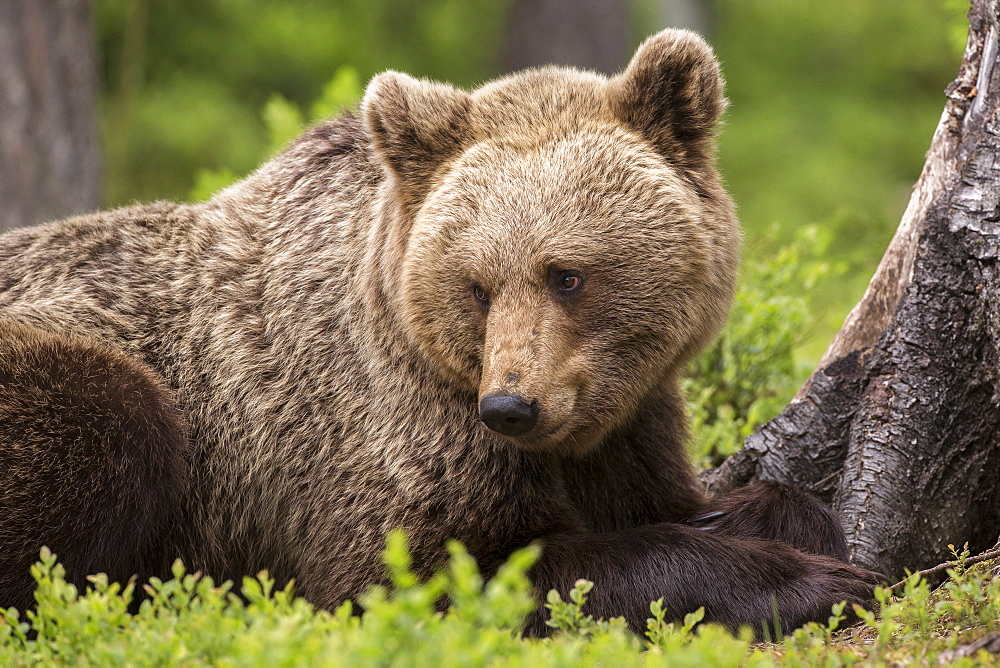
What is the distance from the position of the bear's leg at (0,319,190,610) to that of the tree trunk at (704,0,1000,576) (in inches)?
115

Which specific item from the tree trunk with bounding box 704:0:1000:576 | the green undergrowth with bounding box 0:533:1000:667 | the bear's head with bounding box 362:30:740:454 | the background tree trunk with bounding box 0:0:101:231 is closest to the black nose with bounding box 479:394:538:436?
the bear's head with bounding box 362:30:740:454

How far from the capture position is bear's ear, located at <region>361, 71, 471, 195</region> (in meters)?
4.31

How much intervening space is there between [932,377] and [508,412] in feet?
6.84

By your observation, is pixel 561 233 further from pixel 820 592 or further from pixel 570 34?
pixel 570 34

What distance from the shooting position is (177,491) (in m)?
4.56

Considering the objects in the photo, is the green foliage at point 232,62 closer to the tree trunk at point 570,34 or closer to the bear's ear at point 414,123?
the tree trunk at point 570,34

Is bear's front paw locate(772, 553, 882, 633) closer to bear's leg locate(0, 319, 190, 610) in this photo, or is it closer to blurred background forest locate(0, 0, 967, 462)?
bear's leg locate(0, 319, 190, 610)

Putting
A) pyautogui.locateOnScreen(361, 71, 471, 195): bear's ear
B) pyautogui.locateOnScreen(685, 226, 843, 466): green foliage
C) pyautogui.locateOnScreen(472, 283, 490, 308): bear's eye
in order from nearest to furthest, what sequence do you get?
pyautogui.locateOnScreen(472, 283, 490, 308): bear's eye, pyautogui.locateOnScreen(361, 71, 471, 195): bear's ear, pyautogui.locateOnScreen(685, 226, 843, 466): green foliage

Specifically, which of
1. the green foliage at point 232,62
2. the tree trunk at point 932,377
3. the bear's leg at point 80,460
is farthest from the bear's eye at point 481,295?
the green foliage at point 232,62

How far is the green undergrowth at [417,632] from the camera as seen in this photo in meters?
2.30

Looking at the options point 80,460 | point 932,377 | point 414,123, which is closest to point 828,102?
point 932,377

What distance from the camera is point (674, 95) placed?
14.0 feet

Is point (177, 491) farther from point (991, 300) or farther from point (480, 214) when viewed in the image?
point (991, 300)

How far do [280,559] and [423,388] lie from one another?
1.13 m
